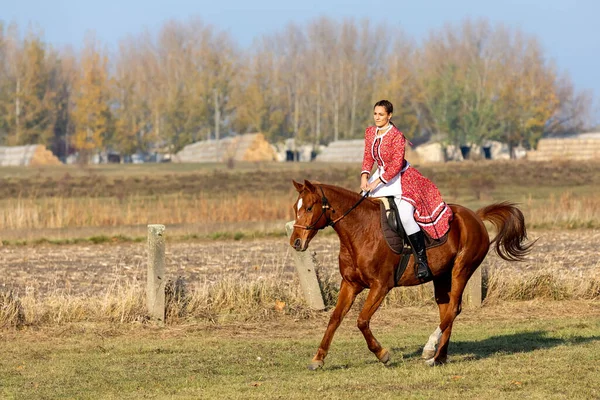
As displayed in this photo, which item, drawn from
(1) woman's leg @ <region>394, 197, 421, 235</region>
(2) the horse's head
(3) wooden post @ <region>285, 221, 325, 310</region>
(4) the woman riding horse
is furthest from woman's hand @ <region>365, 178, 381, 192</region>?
(3) wooden post @ <region>285, 221, 325, 310</region>

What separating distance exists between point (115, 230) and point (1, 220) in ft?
10.8

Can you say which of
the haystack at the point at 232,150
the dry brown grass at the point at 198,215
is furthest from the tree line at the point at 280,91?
the dry brown grass at the point at 198,215

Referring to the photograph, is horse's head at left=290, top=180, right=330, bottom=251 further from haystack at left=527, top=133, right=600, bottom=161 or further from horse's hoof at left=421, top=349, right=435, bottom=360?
haystack at left=527, top=133, right=600, bottom=161

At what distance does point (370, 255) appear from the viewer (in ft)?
32.6

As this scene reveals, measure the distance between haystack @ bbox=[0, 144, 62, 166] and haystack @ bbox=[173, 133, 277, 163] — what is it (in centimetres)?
1318

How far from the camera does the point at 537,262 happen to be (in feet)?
62.1

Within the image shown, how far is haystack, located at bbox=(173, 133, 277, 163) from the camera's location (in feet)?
294

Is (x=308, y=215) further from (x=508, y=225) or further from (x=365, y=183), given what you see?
(x=508, y=225)

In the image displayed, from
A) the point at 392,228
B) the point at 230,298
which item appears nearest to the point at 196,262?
the point at 230,298

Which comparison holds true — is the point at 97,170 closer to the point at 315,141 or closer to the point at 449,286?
the point at 315,141

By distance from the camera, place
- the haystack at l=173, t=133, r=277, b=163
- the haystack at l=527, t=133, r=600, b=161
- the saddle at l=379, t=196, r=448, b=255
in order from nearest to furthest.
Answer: the saddle at l=379, t=196, r=448, b=255, the haystack at l=527, t=133, r=600, b=161, the haystack at l=173, t=133, r=277, b=163

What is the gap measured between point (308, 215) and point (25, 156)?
2957 inches

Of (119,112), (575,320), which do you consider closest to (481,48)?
(119,112)

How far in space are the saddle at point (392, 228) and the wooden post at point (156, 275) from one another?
3627 mm
